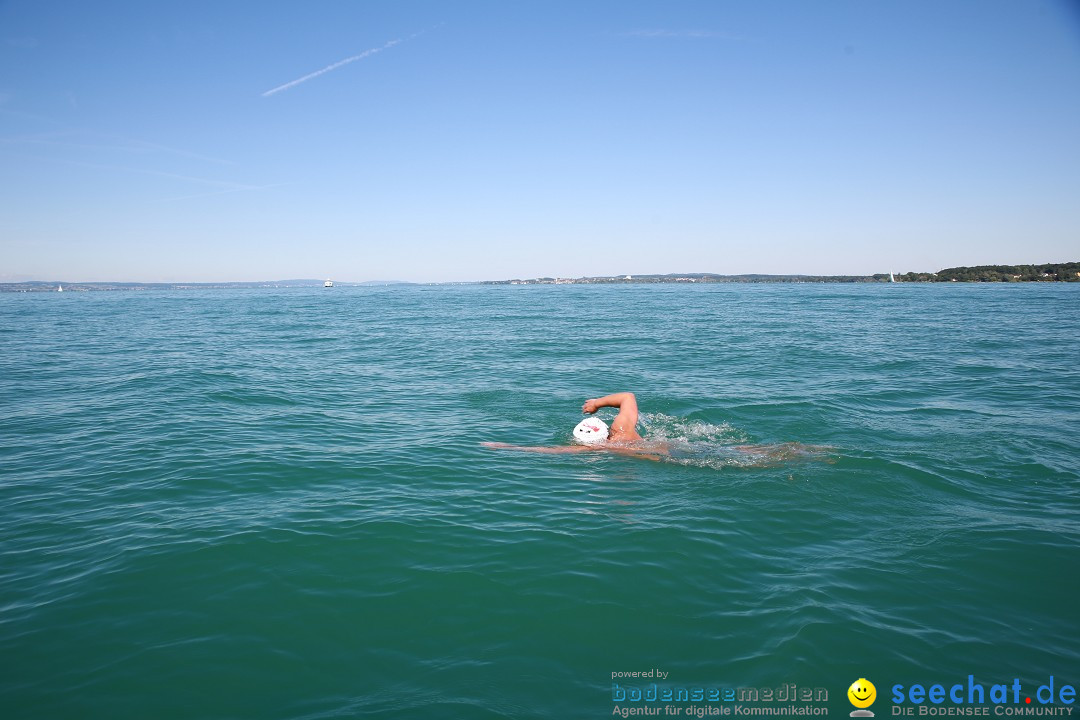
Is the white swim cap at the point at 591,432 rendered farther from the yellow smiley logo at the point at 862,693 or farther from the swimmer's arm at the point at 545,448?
the yellow smiley logo at the point at 862,693

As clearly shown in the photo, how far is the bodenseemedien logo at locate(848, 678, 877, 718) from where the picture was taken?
189 inches

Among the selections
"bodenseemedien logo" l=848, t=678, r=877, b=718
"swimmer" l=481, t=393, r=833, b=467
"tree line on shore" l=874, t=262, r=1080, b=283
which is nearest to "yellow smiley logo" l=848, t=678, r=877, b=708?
"bodenseemedien logo" l=848, t=678, r=877, b=718

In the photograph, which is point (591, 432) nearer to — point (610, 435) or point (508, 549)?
point (610, 435)

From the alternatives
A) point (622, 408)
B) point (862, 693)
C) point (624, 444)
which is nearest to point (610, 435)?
point (624, 444)

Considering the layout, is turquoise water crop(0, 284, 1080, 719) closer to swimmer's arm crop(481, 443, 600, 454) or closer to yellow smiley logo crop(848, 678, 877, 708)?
yellow smiley logo crop(848, 678, 877, 708)

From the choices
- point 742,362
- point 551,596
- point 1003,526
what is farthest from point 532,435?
Result: point 742,362

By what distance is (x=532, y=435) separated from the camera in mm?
13164

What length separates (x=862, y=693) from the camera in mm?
4965

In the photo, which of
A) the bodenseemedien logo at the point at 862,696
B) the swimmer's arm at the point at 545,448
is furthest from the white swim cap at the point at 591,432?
the bodenseemedien logo at the point at 862,696

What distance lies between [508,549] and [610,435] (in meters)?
5.09

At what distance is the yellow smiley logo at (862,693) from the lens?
4.89 metres

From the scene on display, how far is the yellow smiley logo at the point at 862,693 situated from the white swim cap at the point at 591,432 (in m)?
7.17

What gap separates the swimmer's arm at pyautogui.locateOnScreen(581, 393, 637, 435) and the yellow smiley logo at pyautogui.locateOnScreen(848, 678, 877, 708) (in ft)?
22.5

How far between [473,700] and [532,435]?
8405 mm
